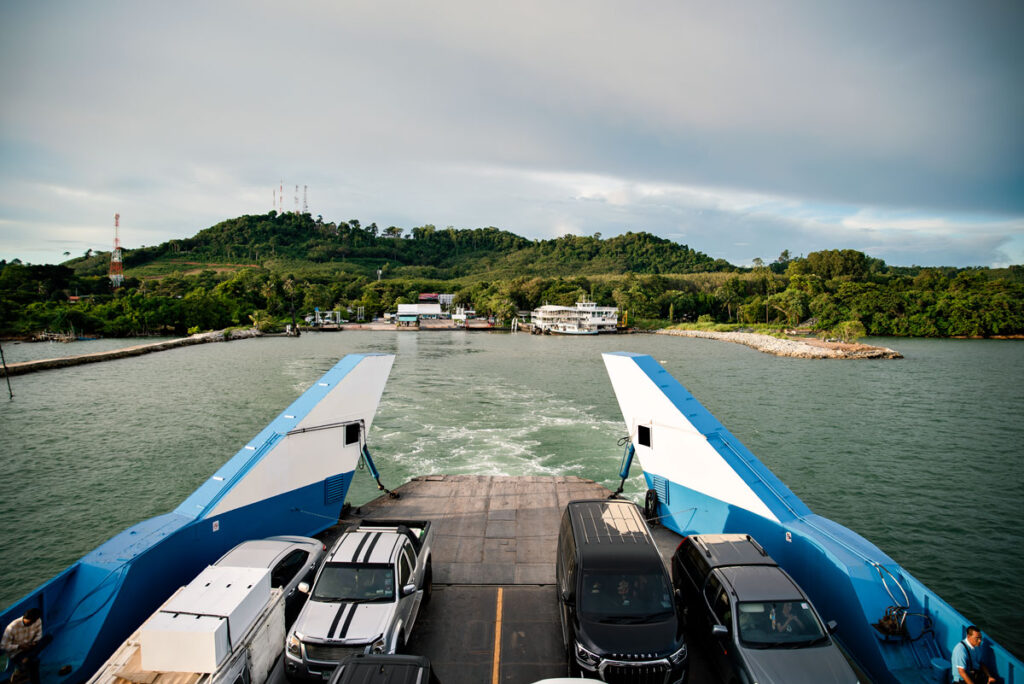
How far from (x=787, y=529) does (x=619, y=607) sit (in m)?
3.29

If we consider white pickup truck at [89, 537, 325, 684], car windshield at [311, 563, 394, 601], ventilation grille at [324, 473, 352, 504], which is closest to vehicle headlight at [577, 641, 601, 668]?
car windshield at [311, 563, 394, 601]

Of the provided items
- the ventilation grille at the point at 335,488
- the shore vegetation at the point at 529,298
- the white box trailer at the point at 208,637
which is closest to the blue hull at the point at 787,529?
the ventilation grille at the point at 335,488

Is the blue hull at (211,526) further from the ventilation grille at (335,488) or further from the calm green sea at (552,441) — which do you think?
the calm green sea at (552,441)

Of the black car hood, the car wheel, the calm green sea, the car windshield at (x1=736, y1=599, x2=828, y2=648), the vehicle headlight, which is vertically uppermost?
the car windshield at (x1=736, y1=599, x2=828, y2=648)

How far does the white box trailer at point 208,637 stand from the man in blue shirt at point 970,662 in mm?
7437

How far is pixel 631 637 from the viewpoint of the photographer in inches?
201

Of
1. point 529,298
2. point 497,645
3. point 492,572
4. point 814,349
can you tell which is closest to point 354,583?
point 497,645

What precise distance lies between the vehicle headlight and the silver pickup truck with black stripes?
2054 mm

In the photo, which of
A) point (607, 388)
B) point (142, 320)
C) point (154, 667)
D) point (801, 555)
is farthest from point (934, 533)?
point (142, 320)

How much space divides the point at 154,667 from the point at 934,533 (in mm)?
18618

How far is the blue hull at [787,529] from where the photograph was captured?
18.1 feet

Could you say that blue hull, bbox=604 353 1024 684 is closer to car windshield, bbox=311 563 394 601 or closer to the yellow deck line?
the yellow deck line

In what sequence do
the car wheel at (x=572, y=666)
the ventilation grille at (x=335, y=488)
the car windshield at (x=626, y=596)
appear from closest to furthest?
1. the car wheel at (x=572, y=666)
2. the car windshield at (x=626, y=596)
3. the ventilation grille at (x=335, y=488)

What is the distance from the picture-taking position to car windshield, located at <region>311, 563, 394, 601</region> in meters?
5.68
